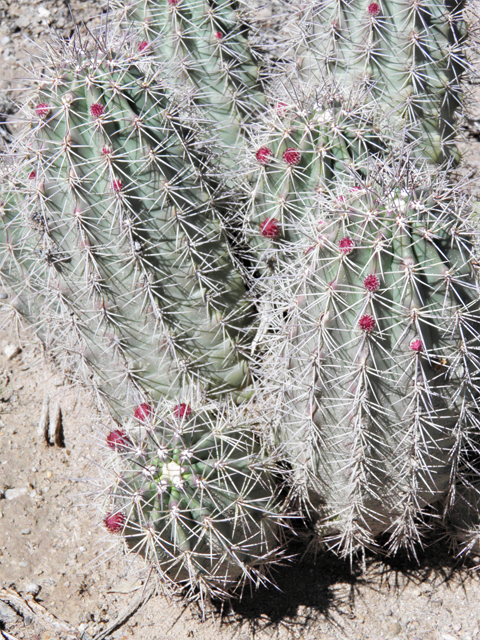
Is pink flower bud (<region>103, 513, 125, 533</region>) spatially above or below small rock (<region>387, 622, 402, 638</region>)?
above

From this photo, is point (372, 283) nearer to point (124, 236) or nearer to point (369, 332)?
point (369, 332)

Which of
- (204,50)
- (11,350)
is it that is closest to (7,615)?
(11,350)

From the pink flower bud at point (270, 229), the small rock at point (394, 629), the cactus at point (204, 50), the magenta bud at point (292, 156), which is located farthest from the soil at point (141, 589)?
the magenta bud at point (292, 156)

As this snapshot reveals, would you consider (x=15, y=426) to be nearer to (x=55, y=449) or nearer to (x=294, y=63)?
(x=55, y=449)

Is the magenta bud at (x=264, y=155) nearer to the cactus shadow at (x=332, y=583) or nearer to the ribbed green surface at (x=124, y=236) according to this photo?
the ribbed green surface at (x=124, y=236)

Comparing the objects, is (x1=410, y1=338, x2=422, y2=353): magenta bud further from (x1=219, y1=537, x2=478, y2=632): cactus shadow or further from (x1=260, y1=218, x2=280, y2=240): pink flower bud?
(x1=219, y1=537, x2=478, y2=632): cactus shadow

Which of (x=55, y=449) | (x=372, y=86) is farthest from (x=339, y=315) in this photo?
(x=55, y=449)

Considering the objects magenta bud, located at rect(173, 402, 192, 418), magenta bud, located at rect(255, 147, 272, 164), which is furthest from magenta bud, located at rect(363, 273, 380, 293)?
Answer: magenta bud, located at rect(173, 402, 192, 418)
